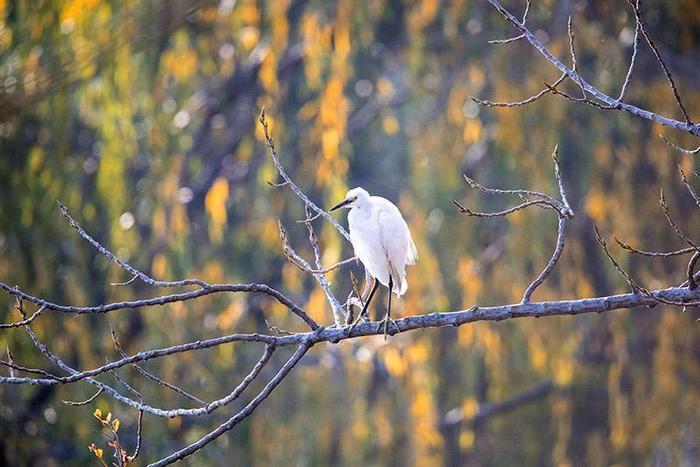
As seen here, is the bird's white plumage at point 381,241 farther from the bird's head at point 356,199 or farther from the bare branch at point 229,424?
the bare branch at point 229,424

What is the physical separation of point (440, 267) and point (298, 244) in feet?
3.89

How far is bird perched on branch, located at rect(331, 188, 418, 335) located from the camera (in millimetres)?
2865

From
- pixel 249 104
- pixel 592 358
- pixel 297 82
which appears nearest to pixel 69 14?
pixel 249 104

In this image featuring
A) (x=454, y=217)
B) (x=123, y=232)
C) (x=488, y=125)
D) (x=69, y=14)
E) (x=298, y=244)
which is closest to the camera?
(x=69, y=14)

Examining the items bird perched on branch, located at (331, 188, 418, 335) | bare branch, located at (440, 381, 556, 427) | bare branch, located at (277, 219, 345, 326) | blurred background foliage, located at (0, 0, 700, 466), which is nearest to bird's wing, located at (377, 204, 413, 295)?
bird perched on branch, located at (331, 188, 418, 335)

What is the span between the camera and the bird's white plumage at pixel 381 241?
2865mm

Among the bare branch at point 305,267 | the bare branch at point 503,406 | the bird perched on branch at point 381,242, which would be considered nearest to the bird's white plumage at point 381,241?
the bird perched on branch at point 381,242

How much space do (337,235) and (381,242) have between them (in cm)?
217

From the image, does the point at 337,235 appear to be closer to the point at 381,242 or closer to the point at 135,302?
the point at 381,242

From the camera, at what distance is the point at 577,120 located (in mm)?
5258

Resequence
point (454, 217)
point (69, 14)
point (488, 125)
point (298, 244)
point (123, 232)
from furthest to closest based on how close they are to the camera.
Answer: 1. point (298, 244)
2. point (488, 125)
3. point (454, 217)
4. point (123, 232)
5. point (69, 14)

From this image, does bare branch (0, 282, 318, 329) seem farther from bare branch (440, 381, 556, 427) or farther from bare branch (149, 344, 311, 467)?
bare branch (440, 381, 556, 427)

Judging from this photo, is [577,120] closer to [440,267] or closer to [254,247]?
[440,267]

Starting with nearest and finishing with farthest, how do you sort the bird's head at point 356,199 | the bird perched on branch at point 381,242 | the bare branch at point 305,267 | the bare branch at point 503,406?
the bare branch at point 305,267 < the bird perched on branch at point 381,242 < the bird's head at point 356,199 < the bare branch at point 503,406
